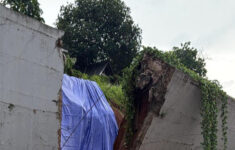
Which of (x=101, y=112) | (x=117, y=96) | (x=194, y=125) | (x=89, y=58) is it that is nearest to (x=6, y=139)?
(x=194, y=125)

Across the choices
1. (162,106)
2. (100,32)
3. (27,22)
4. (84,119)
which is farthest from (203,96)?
(100,32)

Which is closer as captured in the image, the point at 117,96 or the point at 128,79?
the point at 128,79

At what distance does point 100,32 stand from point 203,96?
16296 mm

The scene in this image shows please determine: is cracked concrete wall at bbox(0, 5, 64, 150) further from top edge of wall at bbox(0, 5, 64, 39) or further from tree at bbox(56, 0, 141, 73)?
tree at bbox(56, 0, 141, 73)

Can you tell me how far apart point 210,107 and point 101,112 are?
3627mm

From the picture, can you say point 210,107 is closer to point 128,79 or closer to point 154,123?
point 154,123

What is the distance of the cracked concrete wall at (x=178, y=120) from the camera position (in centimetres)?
421

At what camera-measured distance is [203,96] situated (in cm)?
454

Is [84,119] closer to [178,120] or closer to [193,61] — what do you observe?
[178,120]

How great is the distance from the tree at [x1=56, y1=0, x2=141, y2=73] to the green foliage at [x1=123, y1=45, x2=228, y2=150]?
15.0 meters

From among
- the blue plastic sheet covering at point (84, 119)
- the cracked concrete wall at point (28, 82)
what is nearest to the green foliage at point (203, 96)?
the cracked concrete wall at point (28, 82)

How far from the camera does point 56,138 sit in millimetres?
3855

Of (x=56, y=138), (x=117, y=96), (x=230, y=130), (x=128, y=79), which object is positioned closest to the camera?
(x=56, y=138)

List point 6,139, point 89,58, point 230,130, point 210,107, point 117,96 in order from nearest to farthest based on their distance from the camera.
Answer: point 6,139
point 210,107
point 230,130
point 117,96
point 89,58
